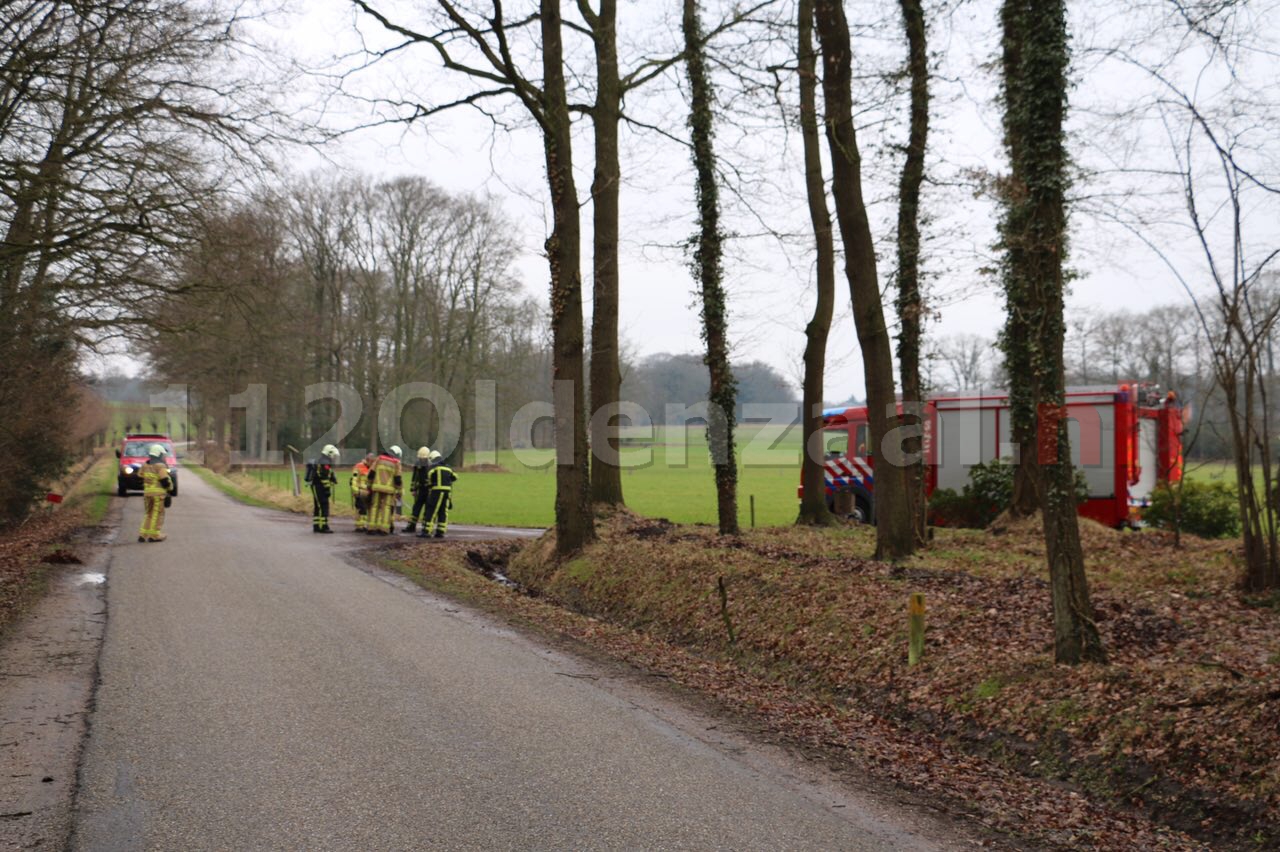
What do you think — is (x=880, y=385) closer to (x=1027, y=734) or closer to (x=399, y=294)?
(x=1027, y=734)

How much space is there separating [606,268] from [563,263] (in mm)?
3384

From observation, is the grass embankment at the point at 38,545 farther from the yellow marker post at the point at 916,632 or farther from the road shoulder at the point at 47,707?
the yellow marker post at the point at 916,632

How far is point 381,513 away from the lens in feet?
78.0

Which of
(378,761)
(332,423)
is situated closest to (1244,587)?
(378,761)

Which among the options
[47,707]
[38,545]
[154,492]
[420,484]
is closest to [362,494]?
[420,484]

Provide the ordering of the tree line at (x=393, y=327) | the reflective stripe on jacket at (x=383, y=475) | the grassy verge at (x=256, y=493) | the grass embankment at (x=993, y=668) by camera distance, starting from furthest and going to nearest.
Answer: the tree line at (x=393, y=327) < the grassy verge at (x=256, y=493) < the reflective stripe on jacket at (x=383, y=475) < the grass embankment at (x=993, y=668)

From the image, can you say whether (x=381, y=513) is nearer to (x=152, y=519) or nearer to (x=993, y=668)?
(x=152, y=519)

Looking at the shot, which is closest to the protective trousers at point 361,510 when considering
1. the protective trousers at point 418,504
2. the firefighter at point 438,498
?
the protective trousers at point 418,504

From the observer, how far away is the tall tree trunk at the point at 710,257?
59.2 ft

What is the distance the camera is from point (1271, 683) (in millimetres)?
6480

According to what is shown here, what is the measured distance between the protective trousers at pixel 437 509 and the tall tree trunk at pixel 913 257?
10576 millimetres

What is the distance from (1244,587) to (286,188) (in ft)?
46.3

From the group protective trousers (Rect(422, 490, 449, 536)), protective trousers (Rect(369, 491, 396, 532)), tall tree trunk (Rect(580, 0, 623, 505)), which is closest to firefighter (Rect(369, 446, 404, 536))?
protective trousers (Rect(369, 491, 396, 532))

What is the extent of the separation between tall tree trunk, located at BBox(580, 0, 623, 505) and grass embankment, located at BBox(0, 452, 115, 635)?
8730 millimetres
